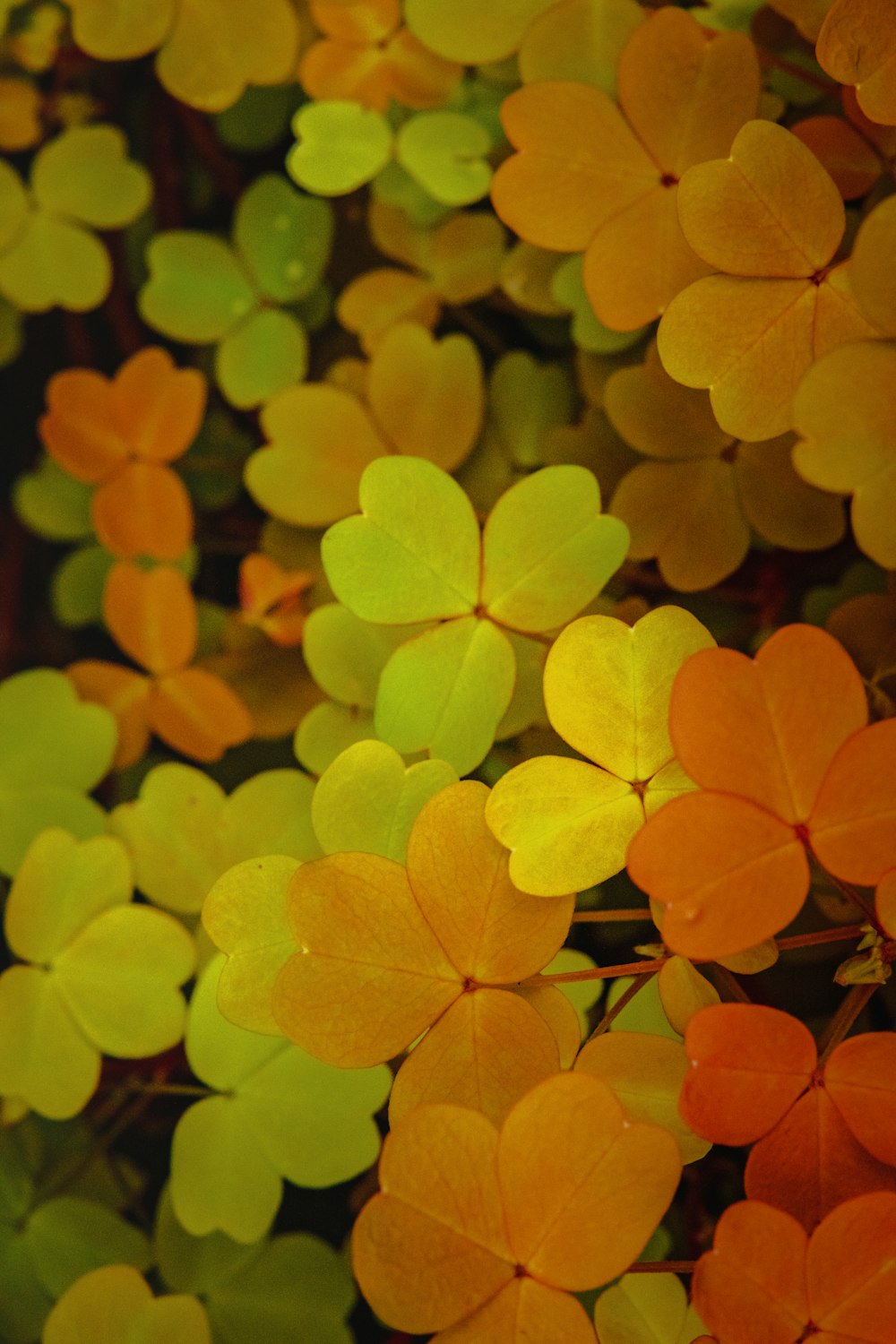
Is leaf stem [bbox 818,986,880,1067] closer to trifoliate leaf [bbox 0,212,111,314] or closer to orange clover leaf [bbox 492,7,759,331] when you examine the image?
orange clover leaf [bbox 492,7,759,331]

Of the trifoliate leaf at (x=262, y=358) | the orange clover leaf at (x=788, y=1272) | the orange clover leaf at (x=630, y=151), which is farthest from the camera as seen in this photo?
the trifoliate leaf at (x=262, y=358)

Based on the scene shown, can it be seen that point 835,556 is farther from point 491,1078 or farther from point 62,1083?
point 62,1083

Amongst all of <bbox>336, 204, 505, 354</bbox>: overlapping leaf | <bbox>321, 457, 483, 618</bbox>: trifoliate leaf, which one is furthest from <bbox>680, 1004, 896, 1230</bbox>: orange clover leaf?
<bbox>336, 204, 505, 354</bbox>: overlapping leaf

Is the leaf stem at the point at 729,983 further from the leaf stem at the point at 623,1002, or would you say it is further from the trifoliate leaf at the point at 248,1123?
the trifoliate leaf at the point at 248,1123

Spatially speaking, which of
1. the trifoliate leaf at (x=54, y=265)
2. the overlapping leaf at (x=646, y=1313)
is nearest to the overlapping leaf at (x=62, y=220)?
the trifoliate leaf at (x=54, y=265)

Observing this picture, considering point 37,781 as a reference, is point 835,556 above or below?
above

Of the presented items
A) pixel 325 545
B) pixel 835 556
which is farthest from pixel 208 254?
pixel 835 556

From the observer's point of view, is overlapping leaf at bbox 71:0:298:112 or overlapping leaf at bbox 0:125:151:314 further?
overlapping leaf at bbox 0:125:151:314
